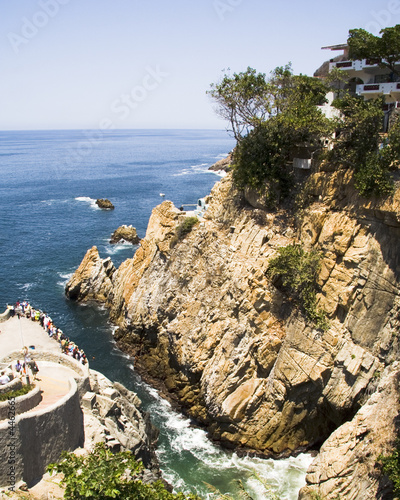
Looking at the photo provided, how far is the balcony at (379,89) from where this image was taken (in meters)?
35.6

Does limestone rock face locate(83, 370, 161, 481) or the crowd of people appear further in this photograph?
the crowd of people

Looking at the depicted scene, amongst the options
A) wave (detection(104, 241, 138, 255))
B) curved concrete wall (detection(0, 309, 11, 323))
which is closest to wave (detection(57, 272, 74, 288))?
wave (detection(104, 241, 138, 255))

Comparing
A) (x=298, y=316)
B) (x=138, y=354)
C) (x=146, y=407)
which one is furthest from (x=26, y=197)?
(x=298, y=316)

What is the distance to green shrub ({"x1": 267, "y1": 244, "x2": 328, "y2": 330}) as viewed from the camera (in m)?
31.0

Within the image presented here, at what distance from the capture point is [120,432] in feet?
94.8

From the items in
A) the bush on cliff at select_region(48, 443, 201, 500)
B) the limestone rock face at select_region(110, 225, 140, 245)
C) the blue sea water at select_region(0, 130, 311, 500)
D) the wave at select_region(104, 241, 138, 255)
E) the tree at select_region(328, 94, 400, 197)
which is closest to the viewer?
the bush on cliff at select_region(48, 443, 201, 500)

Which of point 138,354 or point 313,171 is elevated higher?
point 313,171

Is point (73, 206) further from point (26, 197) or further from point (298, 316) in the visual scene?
point (298, 316)

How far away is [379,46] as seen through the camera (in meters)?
35.5

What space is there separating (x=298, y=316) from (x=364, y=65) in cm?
2117

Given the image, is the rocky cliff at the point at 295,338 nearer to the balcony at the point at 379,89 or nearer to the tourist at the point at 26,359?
the balcony at the point at 379,89

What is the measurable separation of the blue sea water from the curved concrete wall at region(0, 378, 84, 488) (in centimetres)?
780

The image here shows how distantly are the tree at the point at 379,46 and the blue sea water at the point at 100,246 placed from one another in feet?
97.4

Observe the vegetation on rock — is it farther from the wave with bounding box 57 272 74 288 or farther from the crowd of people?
the wave with bounding box 57 272 74 288
